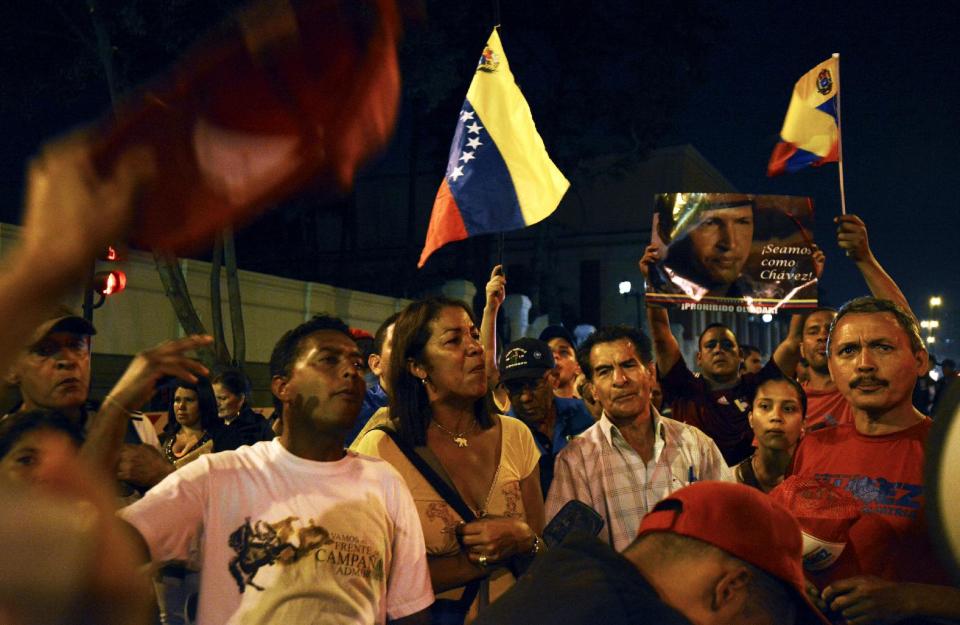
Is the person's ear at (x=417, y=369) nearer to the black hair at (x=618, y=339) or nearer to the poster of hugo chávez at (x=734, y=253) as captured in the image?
the black hair at (x=618, y=339)

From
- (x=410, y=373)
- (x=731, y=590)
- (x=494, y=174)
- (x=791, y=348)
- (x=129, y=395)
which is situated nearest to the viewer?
(x=731, y=590)

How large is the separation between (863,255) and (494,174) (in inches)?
94.3

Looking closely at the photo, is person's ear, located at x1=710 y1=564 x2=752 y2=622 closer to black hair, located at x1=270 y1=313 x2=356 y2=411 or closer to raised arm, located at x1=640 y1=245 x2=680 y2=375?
black hair, located at x1=270 y1=313 x2=356 y2=411

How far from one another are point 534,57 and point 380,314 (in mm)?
8525

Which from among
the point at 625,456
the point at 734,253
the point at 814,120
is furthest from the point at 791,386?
the point at 814,120

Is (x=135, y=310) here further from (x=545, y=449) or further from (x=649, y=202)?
(x=649, y=202)

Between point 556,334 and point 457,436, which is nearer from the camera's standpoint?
point 457,436

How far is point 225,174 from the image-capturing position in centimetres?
127

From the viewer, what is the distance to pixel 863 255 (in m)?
4.59

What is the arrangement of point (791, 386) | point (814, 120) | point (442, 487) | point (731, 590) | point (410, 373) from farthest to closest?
point (814, 120) < point (791, 386) < point (410, 373) < point (442, 487) < point (731, 590)

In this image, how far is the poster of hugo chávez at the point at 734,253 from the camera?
5.82 metres

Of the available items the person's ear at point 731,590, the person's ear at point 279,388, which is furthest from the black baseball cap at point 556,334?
the person's ear at point 731,590

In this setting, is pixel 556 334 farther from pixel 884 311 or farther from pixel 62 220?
pixel 62 220

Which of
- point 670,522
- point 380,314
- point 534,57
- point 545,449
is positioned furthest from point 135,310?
point 670,522
